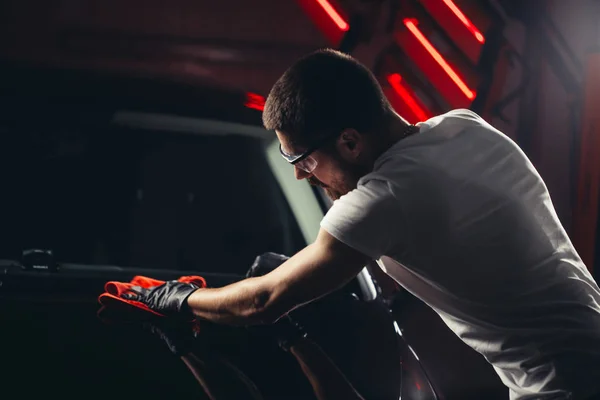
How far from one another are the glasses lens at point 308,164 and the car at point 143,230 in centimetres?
37

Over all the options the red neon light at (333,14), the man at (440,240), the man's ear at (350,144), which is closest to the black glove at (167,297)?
the man at (440,240)

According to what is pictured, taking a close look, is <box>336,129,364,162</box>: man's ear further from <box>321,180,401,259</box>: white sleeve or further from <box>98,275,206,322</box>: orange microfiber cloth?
<box>98,275,206,322</box>: orange microfiber cloth

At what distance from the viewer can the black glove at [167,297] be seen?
72.6 inches

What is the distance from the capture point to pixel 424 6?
6.73m

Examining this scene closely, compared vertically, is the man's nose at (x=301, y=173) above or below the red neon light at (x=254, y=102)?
below

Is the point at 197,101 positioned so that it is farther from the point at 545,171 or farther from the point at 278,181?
the point at 545,171

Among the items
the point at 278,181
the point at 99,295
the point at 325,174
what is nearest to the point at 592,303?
the point at 325,174

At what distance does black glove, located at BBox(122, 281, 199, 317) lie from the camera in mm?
1843

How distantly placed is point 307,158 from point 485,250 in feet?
1.68

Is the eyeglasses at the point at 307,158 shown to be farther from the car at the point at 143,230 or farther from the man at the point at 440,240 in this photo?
the car at the point at 143,230

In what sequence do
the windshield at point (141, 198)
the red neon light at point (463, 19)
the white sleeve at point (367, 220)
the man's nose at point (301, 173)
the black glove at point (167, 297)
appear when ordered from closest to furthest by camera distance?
the white sleeve at point (367, 220) → the black glove at point (167, 297) → the man's nose at point (301, 173) → the windshield at point (141, 198) → the red neon light at point (463, 19)

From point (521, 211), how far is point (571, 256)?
213 millimetres

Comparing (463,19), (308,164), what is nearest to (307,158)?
(308,164)

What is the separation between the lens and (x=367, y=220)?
1.61m
